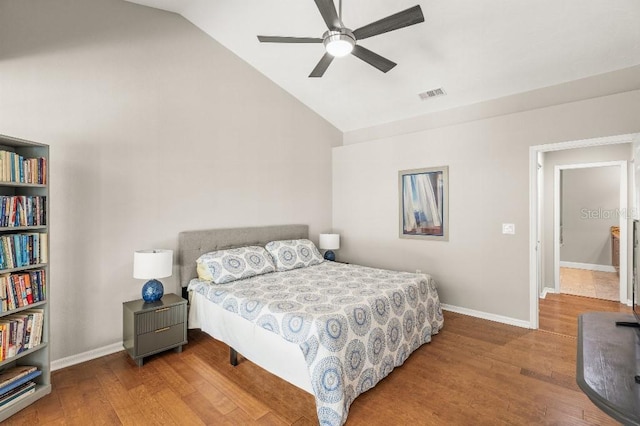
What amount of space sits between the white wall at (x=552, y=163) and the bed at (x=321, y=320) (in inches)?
→ 114

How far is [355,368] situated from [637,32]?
3.97m

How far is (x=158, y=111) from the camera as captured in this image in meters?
3.40

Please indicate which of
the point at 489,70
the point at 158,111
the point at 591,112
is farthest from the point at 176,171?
the point at 591,112

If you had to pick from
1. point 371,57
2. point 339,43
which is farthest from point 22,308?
point 371,57

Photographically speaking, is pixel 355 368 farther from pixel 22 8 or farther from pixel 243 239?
pixel 22 8

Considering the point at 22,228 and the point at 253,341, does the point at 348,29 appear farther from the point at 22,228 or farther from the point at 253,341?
the point at 22,228

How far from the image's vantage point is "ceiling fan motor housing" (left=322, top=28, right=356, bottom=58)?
2.38m

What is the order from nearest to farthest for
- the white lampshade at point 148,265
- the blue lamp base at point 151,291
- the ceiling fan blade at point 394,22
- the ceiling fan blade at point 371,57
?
the ceiling fan blade at point 394,22 → the ceiling fan blade at point 371,57 → the white lampshade at point 148,265 → the blue lamp base at point 151,291

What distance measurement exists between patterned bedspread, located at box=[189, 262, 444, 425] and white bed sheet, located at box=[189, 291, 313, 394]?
0.25 feet

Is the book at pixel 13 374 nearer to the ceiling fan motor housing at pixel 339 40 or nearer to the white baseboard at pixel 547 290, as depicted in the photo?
the ceiling fan motor housing at pixel 339 40

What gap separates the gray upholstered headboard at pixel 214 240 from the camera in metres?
3.55

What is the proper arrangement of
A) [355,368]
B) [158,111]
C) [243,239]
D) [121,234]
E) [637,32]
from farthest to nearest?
[243,239], [158,111], [121,234], [637,32], [355,368]

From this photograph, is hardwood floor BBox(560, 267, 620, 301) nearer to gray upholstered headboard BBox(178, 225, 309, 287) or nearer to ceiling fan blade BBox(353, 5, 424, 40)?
gray upholstered headboard BBox(178, 225, 309, 287)

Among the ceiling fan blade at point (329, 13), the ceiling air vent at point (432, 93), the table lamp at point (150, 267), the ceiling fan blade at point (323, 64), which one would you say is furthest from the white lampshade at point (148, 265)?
the ceiling air vent at point (432, 93)
